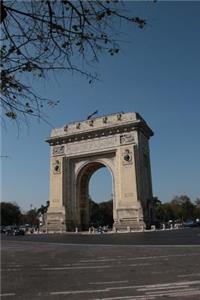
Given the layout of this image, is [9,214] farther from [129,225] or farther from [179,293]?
[179,293]

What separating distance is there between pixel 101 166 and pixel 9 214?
58145 millimetres

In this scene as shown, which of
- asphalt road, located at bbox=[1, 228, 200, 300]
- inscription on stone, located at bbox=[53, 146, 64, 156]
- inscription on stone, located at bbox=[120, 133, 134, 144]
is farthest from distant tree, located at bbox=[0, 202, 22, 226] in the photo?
asphalt road, located at bbox=[1, 228, 200, 300]

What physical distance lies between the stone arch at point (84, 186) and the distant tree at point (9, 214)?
5151 centimetres

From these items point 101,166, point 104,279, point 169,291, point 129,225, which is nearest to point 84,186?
point 101,166

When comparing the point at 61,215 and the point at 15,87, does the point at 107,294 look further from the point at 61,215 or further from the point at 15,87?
the point at 61,215

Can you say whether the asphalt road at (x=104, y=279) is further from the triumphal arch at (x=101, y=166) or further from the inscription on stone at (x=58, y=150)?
the inscription on stone at (x=58, y=150)

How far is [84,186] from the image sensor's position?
2104 inches

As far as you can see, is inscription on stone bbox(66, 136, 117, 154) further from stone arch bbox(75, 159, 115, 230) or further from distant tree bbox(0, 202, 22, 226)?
distant tree bbox(0, 202, 22, 226)

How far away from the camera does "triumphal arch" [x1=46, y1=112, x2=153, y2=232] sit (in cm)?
4547

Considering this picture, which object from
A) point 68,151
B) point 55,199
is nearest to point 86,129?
point 68,151

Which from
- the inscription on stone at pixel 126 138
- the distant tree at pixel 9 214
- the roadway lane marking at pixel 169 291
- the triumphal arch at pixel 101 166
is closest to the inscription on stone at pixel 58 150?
the triumphal arch at pixel 101 166

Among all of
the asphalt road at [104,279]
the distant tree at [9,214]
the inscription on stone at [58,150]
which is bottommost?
the asphalt road at [104,279]

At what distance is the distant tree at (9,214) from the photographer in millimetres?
100375

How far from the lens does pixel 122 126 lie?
48406 millimetres
